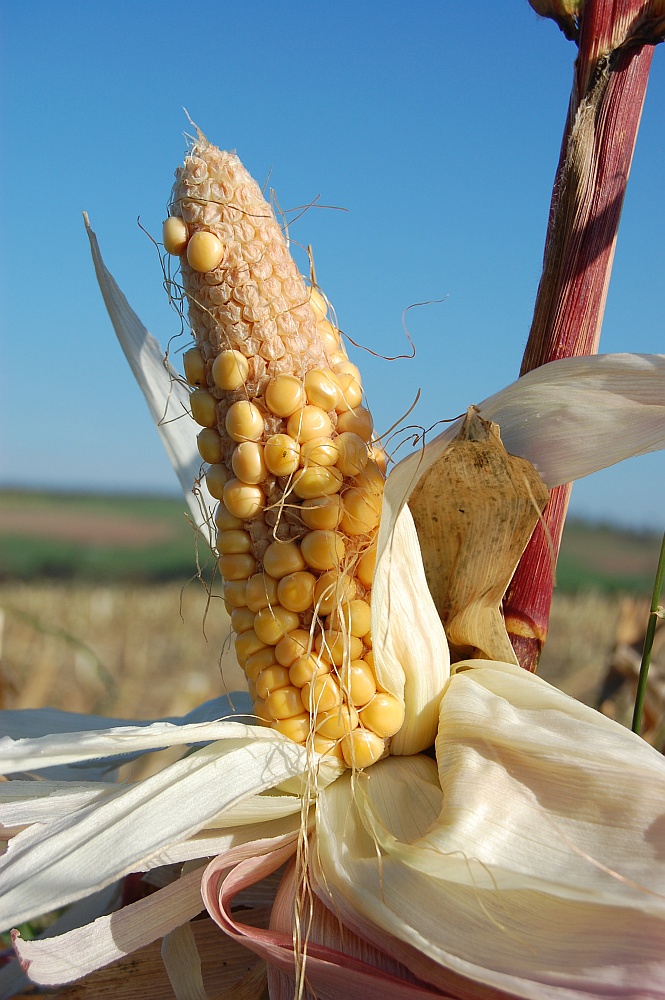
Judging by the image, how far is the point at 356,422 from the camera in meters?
0.68

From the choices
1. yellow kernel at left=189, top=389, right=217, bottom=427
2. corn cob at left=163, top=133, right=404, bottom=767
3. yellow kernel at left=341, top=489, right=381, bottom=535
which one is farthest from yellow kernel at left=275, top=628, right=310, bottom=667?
yellow kernel at left=189, top=389, right=217, bottom=427

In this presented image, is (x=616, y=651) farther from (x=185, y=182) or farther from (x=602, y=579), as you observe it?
(x=602, y=579)

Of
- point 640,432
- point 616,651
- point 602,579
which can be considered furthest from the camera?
point 602,579

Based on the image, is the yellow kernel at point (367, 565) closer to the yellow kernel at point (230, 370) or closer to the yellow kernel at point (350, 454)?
the yellow kernel at point (350, 454)

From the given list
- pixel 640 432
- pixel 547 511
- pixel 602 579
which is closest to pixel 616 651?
pixel 547 511

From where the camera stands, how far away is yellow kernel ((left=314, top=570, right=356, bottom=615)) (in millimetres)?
655

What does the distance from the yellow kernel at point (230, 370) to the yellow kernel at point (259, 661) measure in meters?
0.24

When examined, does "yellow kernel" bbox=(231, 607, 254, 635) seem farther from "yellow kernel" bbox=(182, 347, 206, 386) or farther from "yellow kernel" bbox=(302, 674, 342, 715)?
"yellow kernel" bbox=(182, 347, 206, 386)

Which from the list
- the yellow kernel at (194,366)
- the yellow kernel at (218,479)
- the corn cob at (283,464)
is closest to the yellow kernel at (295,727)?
the corn cob at (283,464)

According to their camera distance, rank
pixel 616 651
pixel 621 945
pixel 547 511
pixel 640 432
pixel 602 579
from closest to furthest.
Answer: pixel 621 945 < pixel 640 432 < pixel 547 511 < pixel 616 651 < pixel 602 579

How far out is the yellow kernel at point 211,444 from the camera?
0.70m

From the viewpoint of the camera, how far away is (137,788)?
2.01ft

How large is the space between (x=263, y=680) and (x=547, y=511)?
0.31 metres

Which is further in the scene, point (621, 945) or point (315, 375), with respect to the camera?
point (315, 375)
